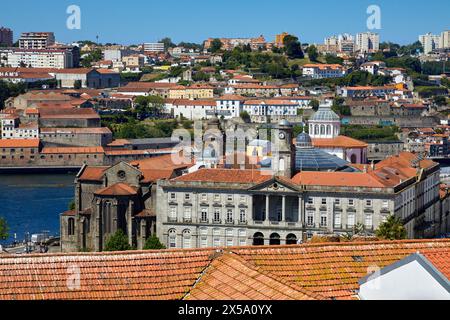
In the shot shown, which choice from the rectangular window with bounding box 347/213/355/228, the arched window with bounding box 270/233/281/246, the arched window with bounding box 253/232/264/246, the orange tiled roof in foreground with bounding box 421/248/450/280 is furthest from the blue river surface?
the orange tiled roof in foreground with bounding box 421/248/450/280

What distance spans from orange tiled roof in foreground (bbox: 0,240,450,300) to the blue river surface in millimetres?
16288

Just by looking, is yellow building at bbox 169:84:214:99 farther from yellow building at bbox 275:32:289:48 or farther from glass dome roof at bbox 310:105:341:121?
glass dome roof at bbox 310:105:341:121

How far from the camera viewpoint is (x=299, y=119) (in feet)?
168

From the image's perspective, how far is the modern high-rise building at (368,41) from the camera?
94.0 m

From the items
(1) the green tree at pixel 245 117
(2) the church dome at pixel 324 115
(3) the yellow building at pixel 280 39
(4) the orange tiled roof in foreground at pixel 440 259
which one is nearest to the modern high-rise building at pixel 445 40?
(3) the yellow building at pixel 280 39

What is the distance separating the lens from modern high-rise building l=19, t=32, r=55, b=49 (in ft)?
253

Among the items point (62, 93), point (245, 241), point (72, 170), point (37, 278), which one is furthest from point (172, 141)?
point (37, 278)

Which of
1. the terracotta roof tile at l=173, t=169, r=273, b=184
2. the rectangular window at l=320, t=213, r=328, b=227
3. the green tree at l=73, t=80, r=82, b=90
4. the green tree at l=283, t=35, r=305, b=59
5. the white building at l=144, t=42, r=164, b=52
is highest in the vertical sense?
the white building at l=144, t=42, r=164, b=52

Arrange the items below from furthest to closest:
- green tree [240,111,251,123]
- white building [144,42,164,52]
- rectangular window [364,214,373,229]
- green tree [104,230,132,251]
Answer: white building [144,42,164,52] < green tree [240,111,251,123] < rectangular window [364,214,373,229] < green tree [104,230,132,251]

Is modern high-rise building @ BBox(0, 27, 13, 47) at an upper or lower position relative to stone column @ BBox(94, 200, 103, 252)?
upper

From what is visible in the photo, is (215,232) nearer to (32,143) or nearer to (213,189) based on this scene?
(213,189)

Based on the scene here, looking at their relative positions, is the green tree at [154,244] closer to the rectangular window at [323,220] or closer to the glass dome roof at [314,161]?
the rectangular window at [323,220]

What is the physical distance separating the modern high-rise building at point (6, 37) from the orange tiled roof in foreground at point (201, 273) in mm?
78783

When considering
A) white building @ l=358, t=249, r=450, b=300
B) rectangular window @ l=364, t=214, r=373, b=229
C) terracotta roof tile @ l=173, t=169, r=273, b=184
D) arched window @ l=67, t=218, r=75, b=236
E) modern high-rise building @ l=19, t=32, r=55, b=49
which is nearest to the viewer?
white building @ l=358, t=249, r=450, b=300
